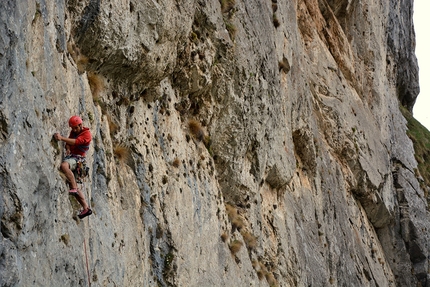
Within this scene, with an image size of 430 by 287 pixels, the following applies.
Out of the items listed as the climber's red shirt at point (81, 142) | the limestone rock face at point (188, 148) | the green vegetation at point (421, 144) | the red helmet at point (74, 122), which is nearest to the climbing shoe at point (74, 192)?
the limestone rock face at point (188, 148)

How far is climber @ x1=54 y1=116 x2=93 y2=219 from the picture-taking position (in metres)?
10.8

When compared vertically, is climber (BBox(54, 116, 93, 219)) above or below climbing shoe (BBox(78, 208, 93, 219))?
above

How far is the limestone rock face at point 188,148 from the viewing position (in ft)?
32.3

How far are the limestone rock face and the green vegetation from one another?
8.77 m

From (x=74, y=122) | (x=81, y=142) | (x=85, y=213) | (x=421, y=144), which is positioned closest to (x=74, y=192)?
(x=85, y=213)

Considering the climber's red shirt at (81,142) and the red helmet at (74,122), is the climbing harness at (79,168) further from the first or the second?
the red helmet at (74,122)

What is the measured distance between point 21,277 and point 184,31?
8102 millimetres

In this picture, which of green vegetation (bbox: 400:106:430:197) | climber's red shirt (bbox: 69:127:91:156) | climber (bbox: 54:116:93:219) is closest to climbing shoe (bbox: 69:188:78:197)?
climber (bbox: 54:116:93:219)

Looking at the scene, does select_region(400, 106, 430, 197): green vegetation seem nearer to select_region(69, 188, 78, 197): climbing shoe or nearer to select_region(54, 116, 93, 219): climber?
select_region(54, 116, 93, 219): climber

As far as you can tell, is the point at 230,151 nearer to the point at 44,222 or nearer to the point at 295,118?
the point at 295,118

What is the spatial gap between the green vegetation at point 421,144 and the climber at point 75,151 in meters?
31.1

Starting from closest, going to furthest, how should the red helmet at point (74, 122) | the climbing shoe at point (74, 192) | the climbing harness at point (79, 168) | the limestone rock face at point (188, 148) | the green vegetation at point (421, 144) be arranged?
the limestone rock face at point (188, 148) → the climbing shoe at point (74, 192) → the red helmet at point (74, 122) → the climbing harness at point (79, 168) → the green vegetation at point (421, 144)

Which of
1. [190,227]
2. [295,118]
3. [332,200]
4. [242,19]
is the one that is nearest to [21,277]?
[190,227]

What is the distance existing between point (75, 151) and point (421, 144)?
122 ft
